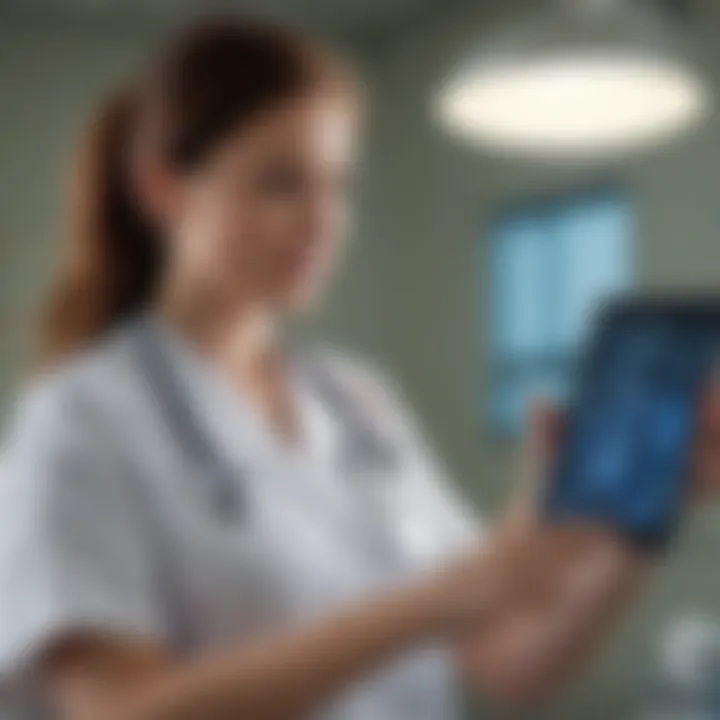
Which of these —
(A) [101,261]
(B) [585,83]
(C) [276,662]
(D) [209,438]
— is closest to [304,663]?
(C) [276,662]

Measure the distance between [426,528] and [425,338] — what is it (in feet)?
0.36

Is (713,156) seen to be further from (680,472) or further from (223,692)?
(223,692)

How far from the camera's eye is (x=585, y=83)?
2.48ft

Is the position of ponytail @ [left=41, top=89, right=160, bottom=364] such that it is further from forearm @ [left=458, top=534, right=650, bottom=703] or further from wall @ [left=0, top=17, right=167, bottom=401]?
forearm @ [left=458, top=534, right=650, bottom=703]

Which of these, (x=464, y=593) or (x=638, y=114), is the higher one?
(x=638, y=114)

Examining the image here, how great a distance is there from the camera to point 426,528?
28.0 inches

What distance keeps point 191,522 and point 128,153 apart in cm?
20

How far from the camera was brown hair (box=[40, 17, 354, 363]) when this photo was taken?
0.71 meters

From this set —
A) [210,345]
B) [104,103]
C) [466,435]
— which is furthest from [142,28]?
[466,435]

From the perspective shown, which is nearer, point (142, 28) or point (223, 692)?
point (223, 692)

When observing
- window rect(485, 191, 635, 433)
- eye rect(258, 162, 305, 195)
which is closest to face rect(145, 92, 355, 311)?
eye rect(258, 162, 305, 195)

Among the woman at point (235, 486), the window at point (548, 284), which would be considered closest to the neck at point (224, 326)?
the woman at point (235, 486)

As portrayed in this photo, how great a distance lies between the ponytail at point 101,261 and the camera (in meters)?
0.71

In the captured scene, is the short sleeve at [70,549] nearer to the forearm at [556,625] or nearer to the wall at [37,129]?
the wall at [37,129]
